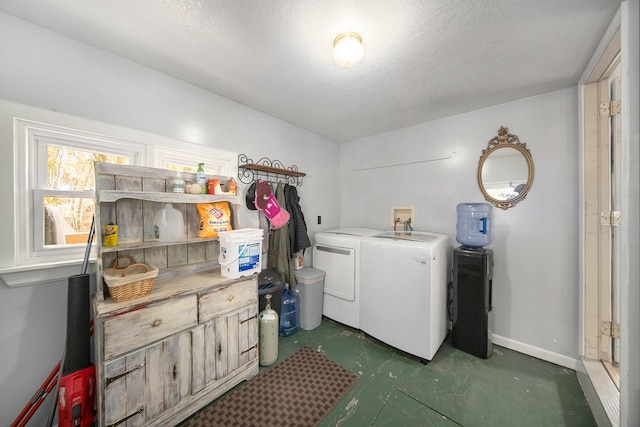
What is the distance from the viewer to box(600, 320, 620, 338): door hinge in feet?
5.41

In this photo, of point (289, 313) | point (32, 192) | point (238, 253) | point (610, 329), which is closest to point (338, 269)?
point (289, 313)

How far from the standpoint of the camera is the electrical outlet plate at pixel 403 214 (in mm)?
2793

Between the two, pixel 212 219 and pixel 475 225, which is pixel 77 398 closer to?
pixel 212 219

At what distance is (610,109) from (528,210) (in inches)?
34.8

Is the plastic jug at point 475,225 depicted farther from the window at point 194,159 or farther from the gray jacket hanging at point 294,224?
the window at point 194,159

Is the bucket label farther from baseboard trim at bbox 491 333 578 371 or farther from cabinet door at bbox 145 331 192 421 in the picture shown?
baseboard trim at bbox 491 333 578 371

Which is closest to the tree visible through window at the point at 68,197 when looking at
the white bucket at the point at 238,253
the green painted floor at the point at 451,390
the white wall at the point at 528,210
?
the white bucket at the point at 238,253

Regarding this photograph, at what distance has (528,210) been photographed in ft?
6.90

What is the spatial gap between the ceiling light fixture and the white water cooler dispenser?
178cm

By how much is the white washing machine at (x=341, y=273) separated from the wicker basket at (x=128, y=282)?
172 cm

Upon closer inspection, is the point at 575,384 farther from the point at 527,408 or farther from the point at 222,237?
the point at 222,237

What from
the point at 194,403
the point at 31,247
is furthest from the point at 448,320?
the point at 31,247

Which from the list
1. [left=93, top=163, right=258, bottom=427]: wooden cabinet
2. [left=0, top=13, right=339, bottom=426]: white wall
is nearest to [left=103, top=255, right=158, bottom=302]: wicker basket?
[left=93, top=163, right=258, bottom=427]: wooden cabinet

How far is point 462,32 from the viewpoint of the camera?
133 centimetres
